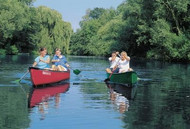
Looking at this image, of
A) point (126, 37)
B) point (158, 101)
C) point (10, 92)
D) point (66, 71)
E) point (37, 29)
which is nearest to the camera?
point (158, 101)

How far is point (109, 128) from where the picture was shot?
7488 mm

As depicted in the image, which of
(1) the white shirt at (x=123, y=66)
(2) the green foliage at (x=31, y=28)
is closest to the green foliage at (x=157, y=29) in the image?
(2) the green foliage at (x=31, y=28)

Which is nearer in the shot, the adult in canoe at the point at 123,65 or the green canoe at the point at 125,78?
the green canoe at the point at 125,78

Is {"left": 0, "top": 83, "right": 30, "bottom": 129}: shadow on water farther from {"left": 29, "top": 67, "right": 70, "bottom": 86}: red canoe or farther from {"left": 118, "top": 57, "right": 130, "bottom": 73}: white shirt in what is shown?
{"left": 118, "top": 57, "right": 130, "bottom": 73}: white shirt

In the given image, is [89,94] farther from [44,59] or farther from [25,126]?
[25,126]

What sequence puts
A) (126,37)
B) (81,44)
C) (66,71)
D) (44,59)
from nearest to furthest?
(44,59) < (66,71) < (126,37) < (81,44)

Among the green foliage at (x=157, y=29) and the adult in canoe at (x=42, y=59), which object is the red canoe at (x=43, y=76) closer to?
the adult in canoe at (x=42, y=59)

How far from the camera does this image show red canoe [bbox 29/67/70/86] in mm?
14711

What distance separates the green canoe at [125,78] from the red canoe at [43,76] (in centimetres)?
234

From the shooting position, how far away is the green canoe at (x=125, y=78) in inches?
615

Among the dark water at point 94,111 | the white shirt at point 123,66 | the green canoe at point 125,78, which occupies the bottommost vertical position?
the dark water at point 94,111

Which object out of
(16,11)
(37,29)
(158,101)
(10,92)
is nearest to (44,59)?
(10,92)

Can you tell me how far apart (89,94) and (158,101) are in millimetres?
2568

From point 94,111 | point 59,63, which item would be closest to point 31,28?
point 59,63
